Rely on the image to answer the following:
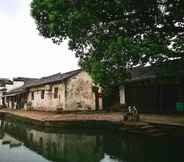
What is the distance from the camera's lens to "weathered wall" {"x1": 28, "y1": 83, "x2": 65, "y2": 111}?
2955 centimetres

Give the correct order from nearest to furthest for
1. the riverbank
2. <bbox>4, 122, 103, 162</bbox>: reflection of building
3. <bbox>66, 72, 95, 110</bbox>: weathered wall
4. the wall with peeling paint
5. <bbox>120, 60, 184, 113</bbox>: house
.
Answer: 1. <bbox>4, 122, 103, 162</bbox>: reflection of building
2. the riverbank
3. <bbox>120, 60, 184, 113</bbox>: house
4. the wall with peeling paint
5. <bbox>66, 72, 95, 110</bbox>: weathered wall

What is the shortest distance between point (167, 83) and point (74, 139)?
10.1 meters

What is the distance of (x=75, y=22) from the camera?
12719 millimetres

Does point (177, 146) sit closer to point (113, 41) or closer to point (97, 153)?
point (97, 153)

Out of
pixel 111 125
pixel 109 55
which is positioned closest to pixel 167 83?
pixel 111 125

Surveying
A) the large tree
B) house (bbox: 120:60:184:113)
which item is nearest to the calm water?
the large tree

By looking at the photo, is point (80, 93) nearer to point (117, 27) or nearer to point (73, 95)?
point (73, 95)

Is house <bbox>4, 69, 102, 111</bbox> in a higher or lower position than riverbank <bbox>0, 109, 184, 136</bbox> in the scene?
higher

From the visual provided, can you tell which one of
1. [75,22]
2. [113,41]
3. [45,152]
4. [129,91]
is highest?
[75,22]

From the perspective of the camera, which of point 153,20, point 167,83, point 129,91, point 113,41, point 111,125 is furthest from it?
point 129,91

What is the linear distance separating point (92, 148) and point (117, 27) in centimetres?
588

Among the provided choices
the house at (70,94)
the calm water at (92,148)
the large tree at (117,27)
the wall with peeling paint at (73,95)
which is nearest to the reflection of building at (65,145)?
the calm water at (92,148)

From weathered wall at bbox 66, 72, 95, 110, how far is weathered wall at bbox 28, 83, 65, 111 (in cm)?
70

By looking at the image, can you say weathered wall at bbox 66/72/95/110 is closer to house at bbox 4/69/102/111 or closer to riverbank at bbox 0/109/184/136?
house at bbox 4/69/102/111
